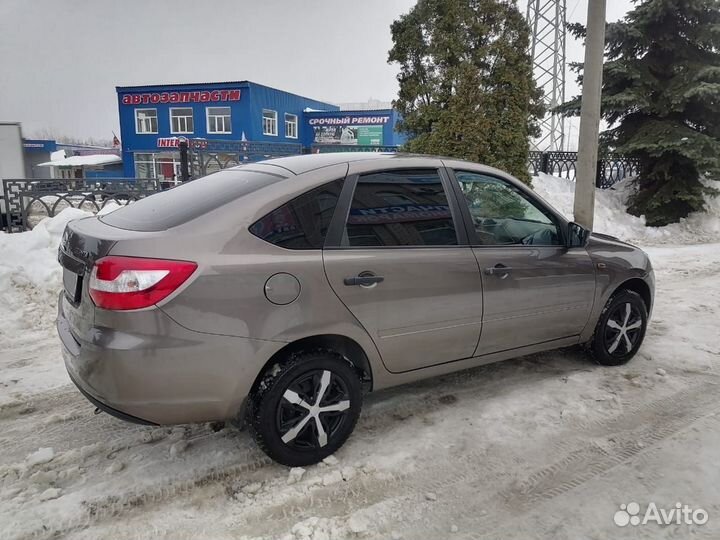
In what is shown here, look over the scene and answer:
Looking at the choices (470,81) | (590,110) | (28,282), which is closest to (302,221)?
(28,282)

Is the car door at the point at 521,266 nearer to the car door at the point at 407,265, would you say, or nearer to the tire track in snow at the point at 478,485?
the car door at the point at 407,265

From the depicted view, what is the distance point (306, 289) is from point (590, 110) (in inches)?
228

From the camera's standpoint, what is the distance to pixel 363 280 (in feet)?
9.40

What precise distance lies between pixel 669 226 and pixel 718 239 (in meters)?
1.00

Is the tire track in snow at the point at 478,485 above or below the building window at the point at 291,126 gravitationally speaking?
below

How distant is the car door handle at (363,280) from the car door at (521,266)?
2.65 ft

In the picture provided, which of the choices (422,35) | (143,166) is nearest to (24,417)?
(422,35)

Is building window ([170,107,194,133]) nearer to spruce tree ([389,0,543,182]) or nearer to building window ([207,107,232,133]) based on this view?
building window ([207,107,232,133])

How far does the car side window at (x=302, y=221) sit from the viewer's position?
8.81ft

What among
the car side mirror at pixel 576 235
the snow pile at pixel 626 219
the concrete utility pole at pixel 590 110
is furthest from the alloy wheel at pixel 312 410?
the snow pile at pixel 626 219

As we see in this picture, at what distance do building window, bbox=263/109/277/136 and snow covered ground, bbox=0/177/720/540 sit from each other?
31.9m

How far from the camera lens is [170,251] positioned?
2418mm

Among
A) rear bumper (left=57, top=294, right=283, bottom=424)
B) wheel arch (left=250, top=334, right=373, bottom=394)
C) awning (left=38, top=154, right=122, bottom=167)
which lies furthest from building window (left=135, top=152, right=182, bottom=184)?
rear bumper (left=57, top=294, right=283, bottom=424)

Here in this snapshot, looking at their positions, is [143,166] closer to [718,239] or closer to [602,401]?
[718,239]
